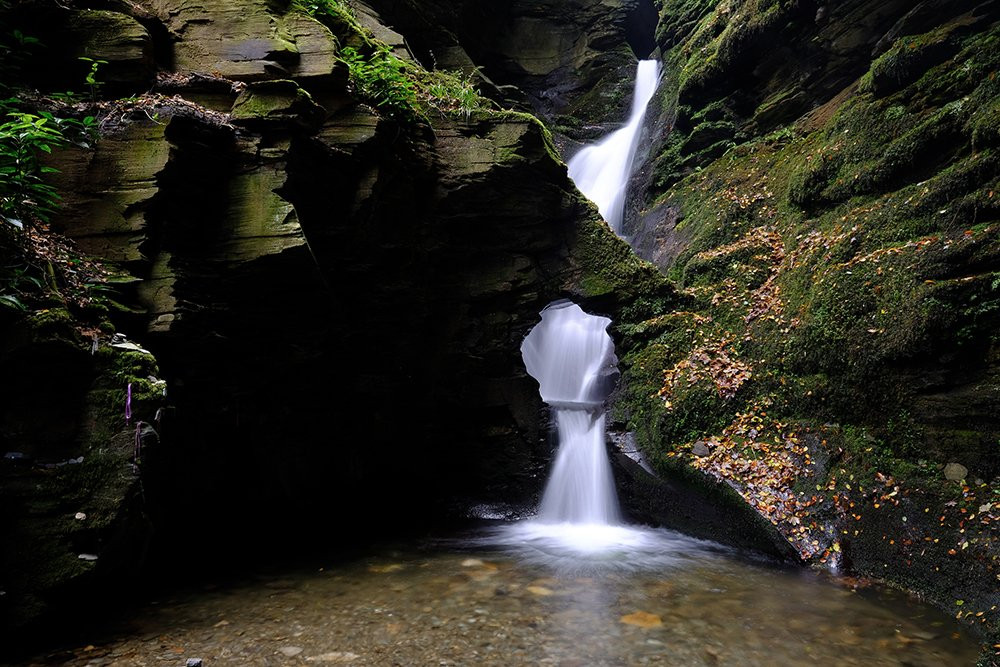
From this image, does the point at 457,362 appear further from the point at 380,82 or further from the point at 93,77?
the point at 93,77

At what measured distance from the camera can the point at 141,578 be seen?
563 centimetres

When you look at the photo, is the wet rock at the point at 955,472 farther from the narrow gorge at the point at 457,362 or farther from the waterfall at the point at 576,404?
the waterfall at the point at 576,404

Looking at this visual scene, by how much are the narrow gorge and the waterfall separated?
7 centimetres

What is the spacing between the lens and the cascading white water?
14594mm

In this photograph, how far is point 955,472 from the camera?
552 centimetres

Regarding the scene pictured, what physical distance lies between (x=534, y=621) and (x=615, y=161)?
13.6 meters

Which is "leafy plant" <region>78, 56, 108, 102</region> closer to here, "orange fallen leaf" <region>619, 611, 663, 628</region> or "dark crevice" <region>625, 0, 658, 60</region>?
"orange fallen leaf" <region>619, 611, 663, 628</region>

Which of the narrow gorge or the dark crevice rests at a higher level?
the dark crevice

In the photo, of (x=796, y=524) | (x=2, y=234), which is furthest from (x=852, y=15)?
(x=2, y=234)

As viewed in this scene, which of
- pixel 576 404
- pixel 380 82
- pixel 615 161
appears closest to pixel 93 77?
pixel 380 82

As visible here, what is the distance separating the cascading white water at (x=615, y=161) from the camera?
47.9ft

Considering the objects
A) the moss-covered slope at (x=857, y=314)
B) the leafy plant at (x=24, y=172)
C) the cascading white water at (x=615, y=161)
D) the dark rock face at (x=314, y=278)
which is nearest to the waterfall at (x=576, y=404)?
the dark rock face at (x=314, y=278)

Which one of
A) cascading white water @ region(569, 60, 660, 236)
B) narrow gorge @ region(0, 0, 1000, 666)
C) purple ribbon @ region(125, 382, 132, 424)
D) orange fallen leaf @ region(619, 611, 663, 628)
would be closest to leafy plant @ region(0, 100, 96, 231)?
narrow gorge @ region(0, 0, 1000, 666)

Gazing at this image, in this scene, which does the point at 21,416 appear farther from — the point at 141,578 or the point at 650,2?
the point at 650,2
